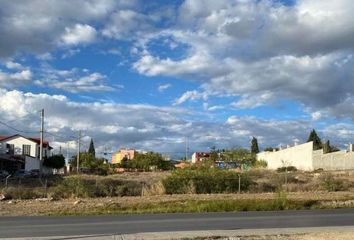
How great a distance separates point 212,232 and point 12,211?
522 inches

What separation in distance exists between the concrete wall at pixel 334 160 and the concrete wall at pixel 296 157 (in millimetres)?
1101

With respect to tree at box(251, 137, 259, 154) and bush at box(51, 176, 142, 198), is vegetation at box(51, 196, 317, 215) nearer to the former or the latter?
bush at box(51, 176, 142, 198)

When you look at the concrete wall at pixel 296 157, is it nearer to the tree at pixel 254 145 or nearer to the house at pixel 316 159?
the house at pixel 316 159

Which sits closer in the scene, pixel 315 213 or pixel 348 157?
pixel 315 213

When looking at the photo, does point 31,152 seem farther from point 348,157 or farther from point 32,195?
point 32,195

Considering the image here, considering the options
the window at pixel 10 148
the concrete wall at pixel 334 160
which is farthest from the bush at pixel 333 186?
the window at pixel 10 148

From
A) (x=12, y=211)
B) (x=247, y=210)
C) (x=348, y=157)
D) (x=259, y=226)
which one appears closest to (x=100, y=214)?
(x=12, y=211)

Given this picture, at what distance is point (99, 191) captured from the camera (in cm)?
3662

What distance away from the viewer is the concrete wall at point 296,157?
79.7m

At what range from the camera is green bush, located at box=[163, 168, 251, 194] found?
126 ft

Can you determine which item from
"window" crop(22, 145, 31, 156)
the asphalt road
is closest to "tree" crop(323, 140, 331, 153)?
the asphalt road

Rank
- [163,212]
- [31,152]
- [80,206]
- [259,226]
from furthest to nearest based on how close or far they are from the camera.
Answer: [31,152], [80,206], [163,212], [259,226]

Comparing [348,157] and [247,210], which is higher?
[348,157]

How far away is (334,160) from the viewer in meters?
74.6
